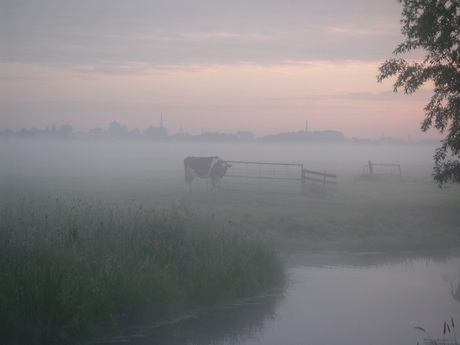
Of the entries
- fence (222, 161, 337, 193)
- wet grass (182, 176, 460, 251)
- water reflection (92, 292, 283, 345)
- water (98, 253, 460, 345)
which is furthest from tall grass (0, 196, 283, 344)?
fence (222, 161, 337, 193)

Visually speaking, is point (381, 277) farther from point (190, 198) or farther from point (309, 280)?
point (190, 198)

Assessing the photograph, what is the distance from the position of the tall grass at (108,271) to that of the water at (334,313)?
510mm

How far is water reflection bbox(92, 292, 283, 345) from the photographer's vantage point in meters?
9.78

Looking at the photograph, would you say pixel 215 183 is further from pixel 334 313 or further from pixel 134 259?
pixel 134 259

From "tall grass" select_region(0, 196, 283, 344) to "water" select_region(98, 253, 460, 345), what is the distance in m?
0.51

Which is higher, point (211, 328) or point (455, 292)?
point (211, 328)

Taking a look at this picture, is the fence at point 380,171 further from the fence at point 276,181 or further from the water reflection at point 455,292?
the water reflection at point 455,292

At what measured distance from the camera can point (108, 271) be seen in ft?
34.6

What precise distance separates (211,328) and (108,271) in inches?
90.7

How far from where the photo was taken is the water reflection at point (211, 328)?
9.78 metres

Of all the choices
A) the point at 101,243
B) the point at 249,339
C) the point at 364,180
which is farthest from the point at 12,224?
the point at 364,180

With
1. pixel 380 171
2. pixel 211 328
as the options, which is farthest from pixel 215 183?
pixel 380 171

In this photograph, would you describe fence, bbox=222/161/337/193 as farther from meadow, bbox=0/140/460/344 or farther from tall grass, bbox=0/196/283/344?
tall grass, bbox=0/196/283/344

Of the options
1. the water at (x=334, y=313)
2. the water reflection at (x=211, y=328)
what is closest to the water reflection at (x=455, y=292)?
the water at (x=334, y=313)
